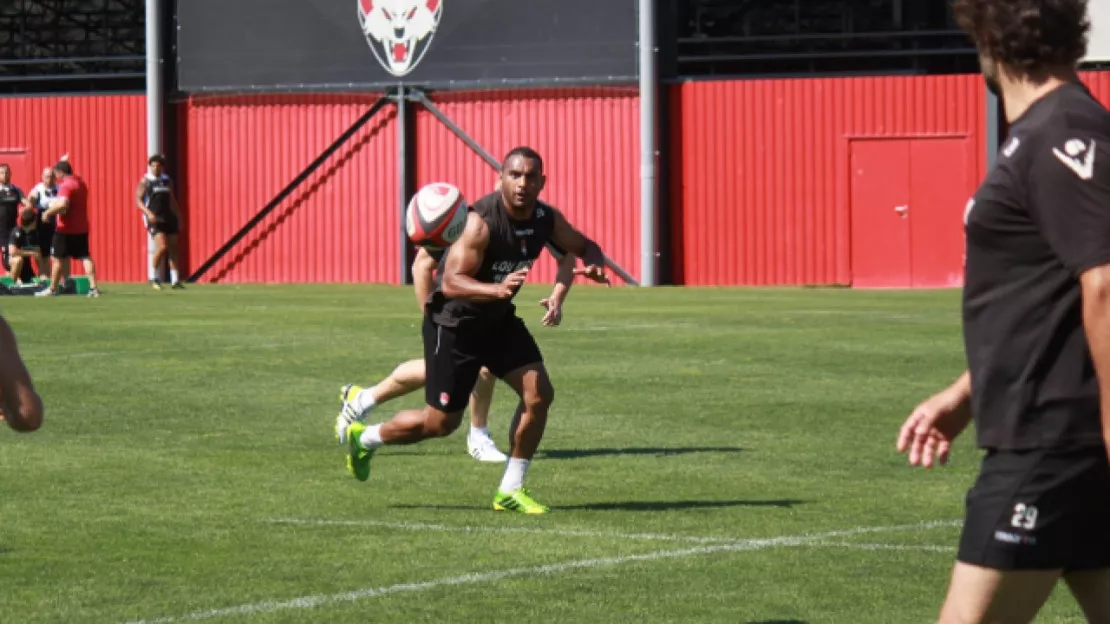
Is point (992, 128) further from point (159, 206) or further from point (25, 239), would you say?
point (25, 239)

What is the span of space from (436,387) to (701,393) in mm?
6228

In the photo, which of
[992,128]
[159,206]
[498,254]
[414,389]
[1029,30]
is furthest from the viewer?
[992,128]

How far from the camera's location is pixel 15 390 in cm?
543

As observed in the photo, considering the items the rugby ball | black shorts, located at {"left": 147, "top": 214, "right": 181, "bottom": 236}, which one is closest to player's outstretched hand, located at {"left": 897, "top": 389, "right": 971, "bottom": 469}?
the rugby ball

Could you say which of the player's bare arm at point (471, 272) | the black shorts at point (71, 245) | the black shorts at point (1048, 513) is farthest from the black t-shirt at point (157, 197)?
the black shorts at point (1048, 513)

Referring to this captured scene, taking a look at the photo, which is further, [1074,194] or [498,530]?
[498,530]

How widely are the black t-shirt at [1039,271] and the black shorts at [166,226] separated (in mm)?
29427

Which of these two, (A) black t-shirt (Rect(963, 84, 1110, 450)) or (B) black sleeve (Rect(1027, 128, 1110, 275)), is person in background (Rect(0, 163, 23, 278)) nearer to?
(A) black t-shirt (Rect(963, 84, 1110, 450))

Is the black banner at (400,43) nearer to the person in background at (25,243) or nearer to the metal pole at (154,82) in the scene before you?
the metal pole at (154,82)

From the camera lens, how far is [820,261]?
35719mm

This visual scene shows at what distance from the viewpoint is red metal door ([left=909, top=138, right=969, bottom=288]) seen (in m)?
35.0

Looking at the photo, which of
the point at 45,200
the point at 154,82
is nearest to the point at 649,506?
the point at 45,200

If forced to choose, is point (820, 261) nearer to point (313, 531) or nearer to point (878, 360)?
point (878, 360)

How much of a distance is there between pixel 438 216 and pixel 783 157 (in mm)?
24571
